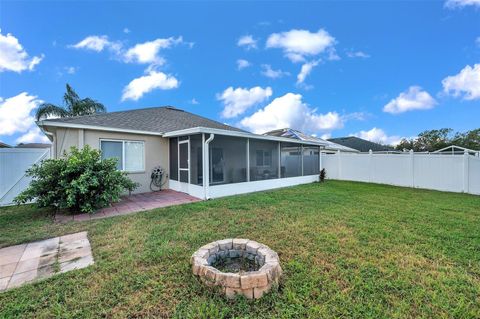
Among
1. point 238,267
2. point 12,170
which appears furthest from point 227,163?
point 12,170

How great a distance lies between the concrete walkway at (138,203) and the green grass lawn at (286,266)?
52 cm

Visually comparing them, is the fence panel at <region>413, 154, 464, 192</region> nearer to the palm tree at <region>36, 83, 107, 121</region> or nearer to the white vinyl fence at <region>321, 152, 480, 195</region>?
the white vinyl fence at <region>321, 152, 480, 195</region>

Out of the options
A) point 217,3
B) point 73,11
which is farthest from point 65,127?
point 217,3

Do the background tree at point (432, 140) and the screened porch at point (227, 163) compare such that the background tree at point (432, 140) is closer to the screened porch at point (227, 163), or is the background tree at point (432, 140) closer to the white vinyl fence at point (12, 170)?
the screened porch at point (227, 163)

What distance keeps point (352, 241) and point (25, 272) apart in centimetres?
520

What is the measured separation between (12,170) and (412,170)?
1662cm

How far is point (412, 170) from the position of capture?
1067 cm

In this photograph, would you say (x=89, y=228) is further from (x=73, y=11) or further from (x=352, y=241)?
(x=73, y=11)

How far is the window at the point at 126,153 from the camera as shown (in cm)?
812

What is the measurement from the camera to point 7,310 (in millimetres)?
2191

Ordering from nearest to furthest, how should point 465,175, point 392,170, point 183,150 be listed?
point 183,150, point 465,175, point 392,170

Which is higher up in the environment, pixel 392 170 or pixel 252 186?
pixel 392 170

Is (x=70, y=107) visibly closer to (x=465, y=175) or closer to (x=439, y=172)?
(x=439, y=172)

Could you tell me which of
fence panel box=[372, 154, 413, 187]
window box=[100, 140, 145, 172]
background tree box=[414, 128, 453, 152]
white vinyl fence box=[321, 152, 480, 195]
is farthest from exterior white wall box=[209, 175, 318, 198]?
background tree box=[414, 128, 453, 152]
